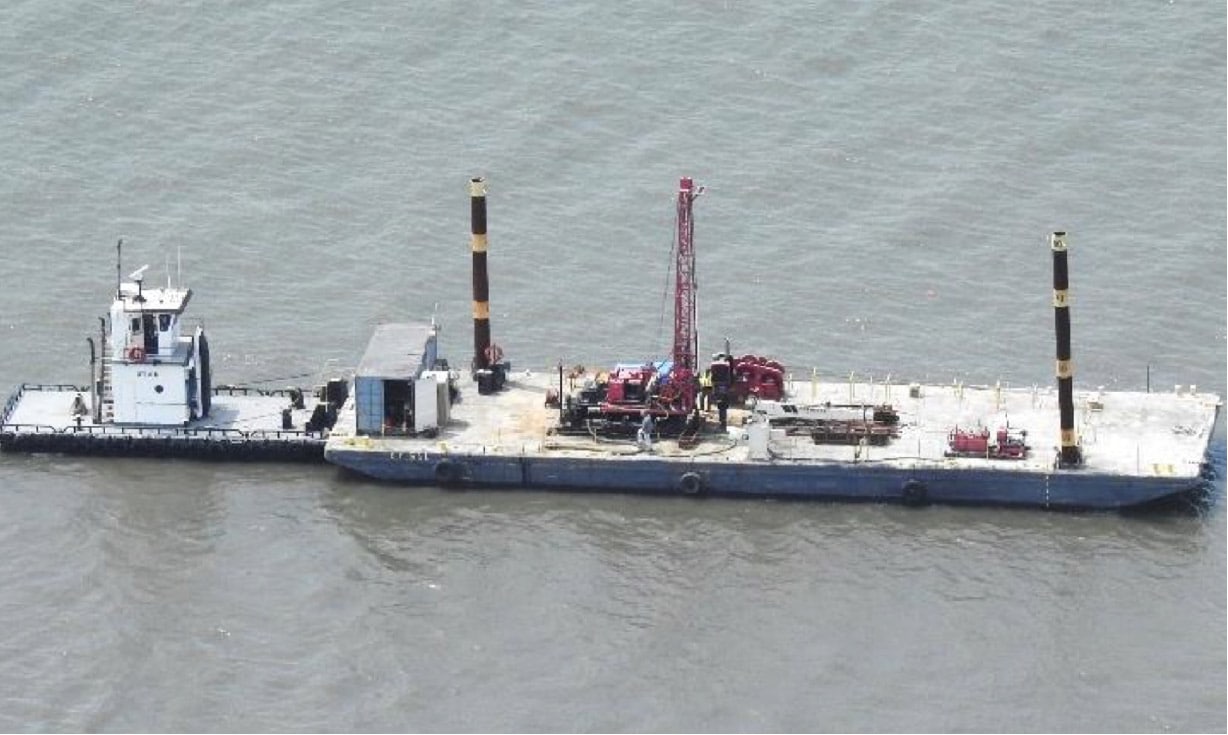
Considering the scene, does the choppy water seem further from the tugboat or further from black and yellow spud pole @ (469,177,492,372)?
black and yellow spud pole @ (469,177,492,372)

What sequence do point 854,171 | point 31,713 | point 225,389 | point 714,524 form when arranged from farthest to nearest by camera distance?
point 854,171, point 225,389, point 714,524, point 31,713

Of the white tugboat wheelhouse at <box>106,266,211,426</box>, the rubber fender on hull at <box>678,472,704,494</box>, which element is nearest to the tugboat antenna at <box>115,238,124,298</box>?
the white tugboat wheelhouse at <box>106,266,211,426</box>

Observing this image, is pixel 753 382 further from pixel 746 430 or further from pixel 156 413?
pixel 156 413

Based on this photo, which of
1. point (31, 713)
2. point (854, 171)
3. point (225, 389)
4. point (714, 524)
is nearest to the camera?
point (31, 713)

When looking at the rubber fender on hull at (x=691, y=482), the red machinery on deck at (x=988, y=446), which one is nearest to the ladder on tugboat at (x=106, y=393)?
the rubber fender on hull at (x=691, y=482)

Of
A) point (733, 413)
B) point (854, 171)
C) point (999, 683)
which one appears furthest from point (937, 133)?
point (999, 683)

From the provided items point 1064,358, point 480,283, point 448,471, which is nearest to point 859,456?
point 1064,358

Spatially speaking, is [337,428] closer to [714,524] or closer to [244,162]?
[714,524]

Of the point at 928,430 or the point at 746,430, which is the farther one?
the point at 928,430
